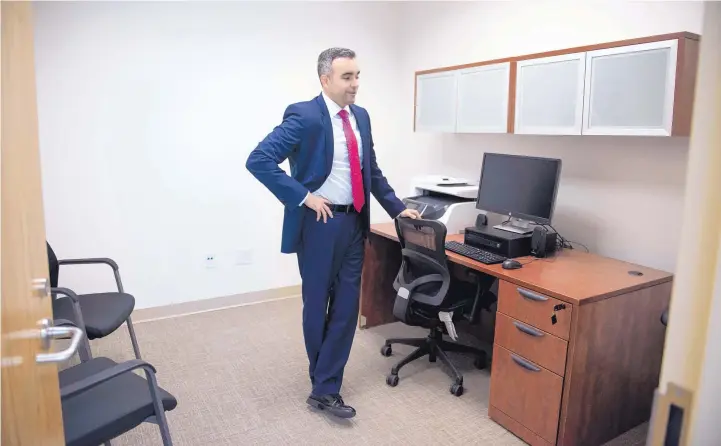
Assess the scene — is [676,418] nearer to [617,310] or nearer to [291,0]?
[617,310]

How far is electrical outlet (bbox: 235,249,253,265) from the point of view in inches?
156

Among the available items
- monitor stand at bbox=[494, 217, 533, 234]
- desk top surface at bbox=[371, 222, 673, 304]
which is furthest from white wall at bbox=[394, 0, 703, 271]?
monitor stand at bbox=[494, 217, 533, 234]

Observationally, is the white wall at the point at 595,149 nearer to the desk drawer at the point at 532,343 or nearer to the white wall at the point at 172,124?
the desk drawer at the point at 532,343

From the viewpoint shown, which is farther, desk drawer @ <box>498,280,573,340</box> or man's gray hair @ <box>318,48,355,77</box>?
man's gray hair @ <box>318,48,355,77</box>

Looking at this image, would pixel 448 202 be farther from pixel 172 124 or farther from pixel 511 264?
pixel 172 124

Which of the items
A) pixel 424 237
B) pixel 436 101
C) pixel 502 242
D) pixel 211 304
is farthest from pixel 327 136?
pixel 211 304

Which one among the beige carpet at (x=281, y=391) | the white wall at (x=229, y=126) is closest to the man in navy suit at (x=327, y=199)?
the beige carpet at (x=281, y=391)

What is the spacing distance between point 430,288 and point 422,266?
0.41 ft

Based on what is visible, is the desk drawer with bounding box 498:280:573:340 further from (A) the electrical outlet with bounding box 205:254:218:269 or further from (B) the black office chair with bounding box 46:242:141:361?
(A) the electrical outlet with bounding box 205:254:218:269

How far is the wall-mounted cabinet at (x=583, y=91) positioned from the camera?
7.06 feet

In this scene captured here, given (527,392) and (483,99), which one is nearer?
Result: (527,392)

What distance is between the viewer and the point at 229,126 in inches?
149

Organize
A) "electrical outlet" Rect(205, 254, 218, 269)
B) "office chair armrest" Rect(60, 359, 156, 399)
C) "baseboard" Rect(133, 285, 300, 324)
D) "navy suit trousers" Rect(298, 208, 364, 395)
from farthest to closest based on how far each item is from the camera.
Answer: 1. "electrical outlet" Rect(205, 254, 218, 269)
2. "baseboard" Rect(133, 285, 300, 324)
3. "navy suit trousers" Rect(298, 208, 364, 395)
4. "office chair armrest" Rect(60, 359, 156, 399)

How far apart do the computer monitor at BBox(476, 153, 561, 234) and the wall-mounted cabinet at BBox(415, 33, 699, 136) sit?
17 cm
